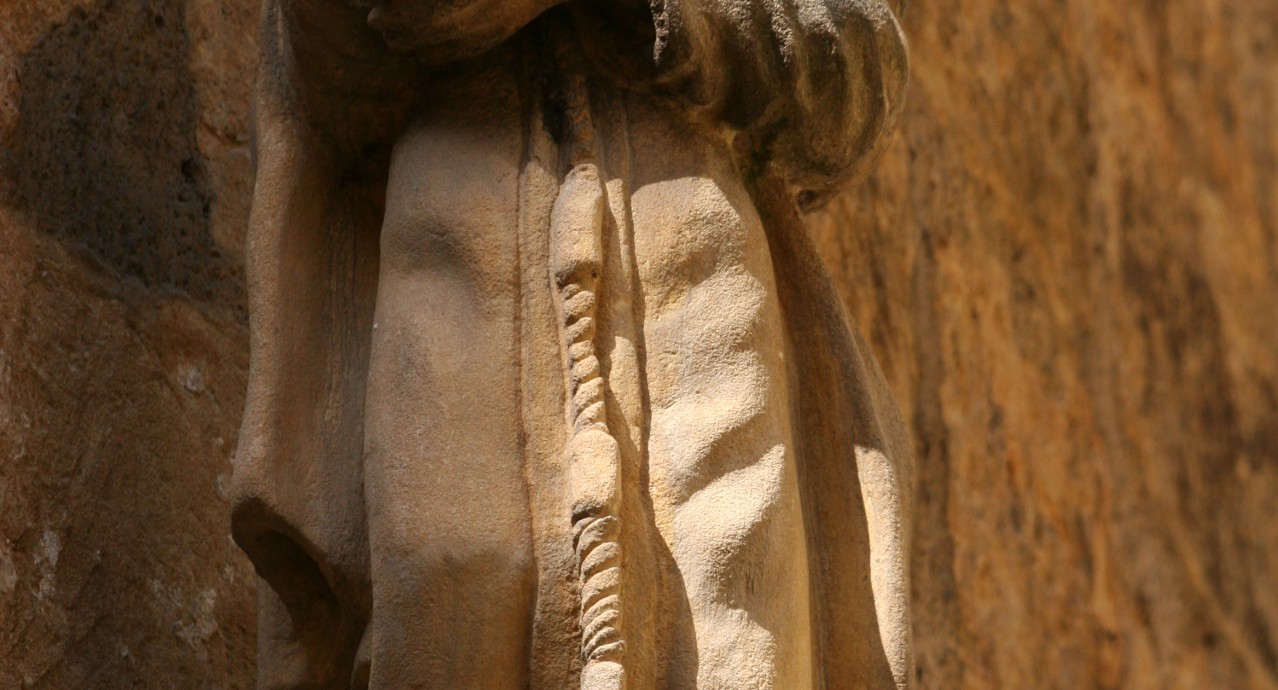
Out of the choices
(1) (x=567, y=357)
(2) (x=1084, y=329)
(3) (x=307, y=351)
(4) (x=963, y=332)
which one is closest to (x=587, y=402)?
(1) (x=567, y=357)

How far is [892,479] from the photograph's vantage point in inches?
62.7

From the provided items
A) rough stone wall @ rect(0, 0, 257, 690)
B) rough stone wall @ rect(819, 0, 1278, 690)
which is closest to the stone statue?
rough stone wall @ rect(0, 0, 257, 690)

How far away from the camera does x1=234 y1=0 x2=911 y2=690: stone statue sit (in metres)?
1.41

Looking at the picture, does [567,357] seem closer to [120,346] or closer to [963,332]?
[120,346]

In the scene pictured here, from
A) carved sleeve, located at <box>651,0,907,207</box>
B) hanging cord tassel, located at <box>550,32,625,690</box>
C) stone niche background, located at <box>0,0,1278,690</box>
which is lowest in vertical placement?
hanging cord tassel, located at <box>550,32,625,690</box>

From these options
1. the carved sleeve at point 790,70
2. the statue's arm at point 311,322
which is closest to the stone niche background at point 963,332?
the statue's arm at point 311,322

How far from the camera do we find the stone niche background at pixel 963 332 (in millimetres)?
1933

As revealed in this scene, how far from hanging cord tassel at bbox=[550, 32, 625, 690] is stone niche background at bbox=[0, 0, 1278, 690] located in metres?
0.64

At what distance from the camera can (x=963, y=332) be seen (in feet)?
10.1

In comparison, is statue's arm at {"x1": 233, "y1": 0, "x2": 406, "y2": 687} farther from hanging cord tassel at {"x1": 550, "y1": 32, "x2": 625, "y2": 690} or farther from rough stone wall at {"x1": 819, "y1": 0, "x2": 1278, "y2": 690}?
rough stone wall at {"x1": 819, "y1": 0, "x2": 1278, "y2": 690}

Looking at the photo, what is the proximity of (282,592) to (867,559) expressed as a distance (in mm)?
457

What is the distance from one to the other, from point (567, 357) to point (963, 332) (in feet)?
5.53

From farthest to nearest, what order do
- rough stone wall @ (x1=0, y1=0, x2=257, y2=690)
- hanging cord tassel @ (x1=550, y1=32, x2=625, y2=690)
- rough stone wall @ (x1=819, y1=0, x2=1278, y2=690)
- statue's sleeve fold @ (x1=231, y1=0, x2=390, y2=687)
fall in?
1. rough stone wall @ (x1=819, y1=0, x2=1278, y2=690)
2. rough stone wall @ (x1=0, y1=0, x2=257, y2=690)
3. statue's sleeve fold @ (x1=231, y1=0, x2=390, y2=687)
4. hanging cord tassel @ (x1=550, y1=32, x2=625, y2=690)

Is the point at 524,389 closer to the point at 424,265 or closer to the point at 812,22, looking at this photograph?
the point at 424,265
